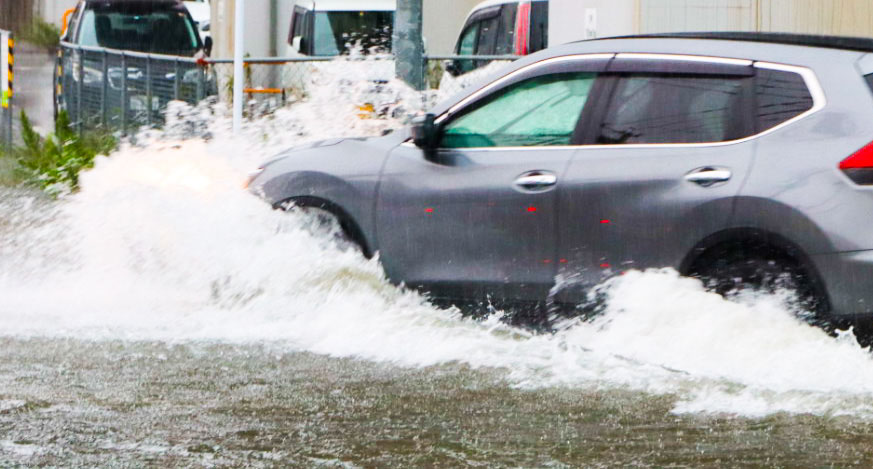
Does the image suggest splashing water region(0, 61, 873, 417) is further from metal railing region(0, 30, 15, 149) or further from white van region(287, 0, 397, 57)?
white van region(287, 0, 397, 57)

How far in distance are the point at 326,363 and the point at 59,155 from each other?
304 inches

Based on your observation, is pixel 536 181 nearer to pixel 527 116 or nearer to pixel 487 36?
pixel 527 116

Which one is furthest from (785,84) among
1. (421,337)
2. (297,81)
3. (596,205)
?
(297,81)

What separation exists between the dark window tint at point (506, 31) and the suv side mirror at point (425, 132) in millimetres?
10029

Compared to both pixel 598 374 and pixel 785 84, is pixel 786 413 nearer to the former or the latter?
pixel 598 374

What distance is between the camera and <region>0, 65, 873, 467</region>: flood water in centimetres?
545

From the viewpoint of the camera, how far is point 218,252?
26.7 ft

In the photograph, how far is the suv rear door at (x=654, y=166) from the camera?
664 cm

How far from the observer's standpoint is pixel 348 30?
70.7 feet

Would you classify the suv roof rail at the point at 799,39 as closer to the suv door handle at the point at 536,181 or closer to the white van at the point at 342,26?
the suv door handle at the point at 536,181

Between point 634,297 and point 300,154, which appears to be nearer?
point 634,297

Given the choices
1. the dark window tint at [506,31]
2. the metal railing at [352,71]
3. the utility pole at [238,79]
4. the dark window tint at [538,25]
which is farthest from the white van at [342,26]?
the utility pole at [238,79]

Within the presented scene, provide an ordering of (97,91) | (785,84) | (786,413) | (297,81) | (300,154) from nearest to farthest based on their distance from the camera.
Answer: (786,413), (785,84), (300,154), (297,81), (97,91)

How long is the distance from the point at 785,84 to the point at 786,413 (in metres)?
1.55
